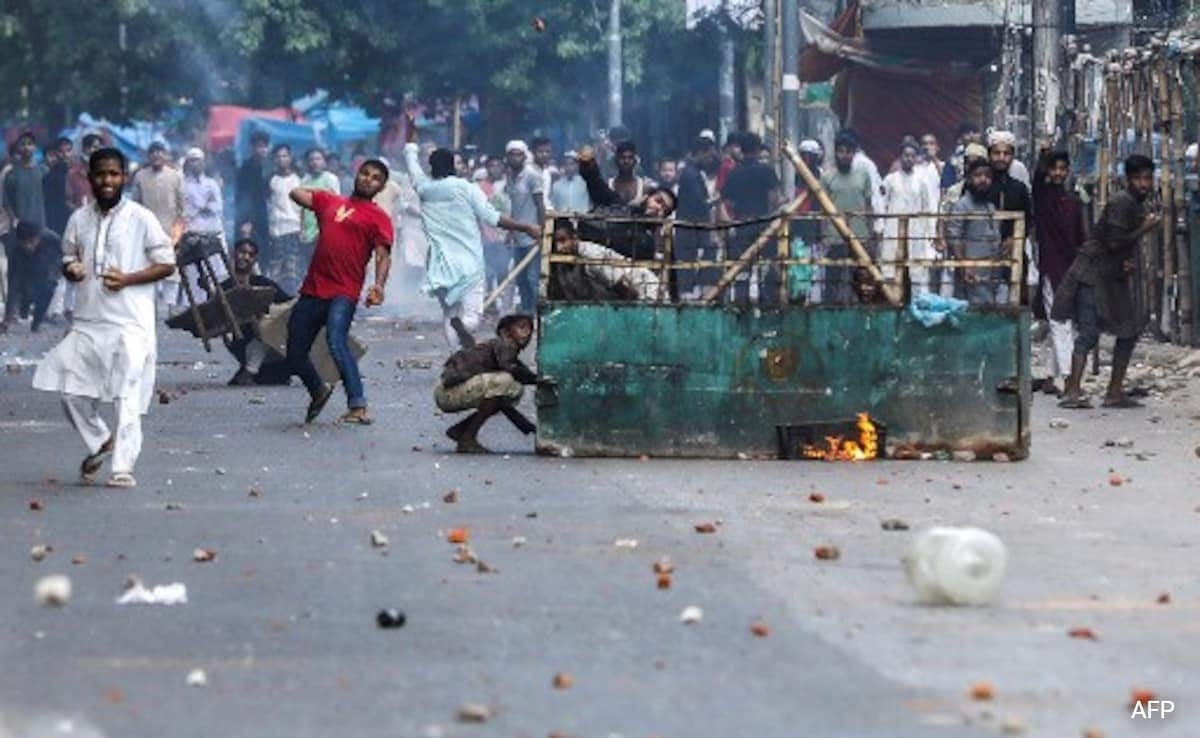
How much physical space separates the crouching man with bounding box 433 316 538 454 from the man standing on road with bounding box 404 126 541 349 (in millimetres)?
6924

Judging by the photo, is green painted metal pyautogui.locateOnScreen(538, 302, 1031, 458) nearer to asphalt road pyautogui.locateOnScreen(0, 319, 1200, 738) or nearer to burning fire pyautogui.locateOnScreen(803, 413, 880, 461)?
burning fire pyautogui.locateOnScreen(803, 413, 880, 461)

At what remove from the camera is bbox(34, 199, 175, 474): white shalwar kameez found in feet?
44.1

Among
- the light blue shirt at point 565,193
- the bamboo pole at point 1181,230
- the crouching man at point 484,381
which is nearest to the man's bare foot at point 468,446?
the crouching man at point 484,381

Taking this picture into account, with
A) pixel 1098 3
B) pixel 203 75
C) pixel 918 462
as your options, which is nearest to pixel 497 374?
pixel 918 462

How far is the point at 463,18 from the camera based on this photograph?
1773 inches

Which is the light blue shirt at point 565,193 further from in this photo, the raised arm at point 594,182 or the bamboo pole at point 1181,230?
the raised arm at point 594,182

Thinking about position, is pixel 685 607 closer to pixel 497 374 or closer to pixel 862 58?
pixel 497 374

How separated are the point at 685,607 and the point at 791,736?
2246 millimetres

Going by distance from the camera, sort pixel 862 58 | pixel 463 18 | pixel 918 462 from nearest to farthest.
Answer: pixel 918 462 → pixel 862 58 → pixel 463 18

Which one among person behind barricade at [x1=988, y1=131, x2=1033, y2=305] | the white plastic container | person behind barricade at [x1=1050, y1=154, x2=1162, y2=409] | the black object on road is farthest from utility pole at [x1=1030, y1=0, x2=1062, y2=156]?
the black object on road

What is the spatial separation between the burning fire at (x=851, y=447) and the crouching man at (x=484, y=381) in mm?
1497

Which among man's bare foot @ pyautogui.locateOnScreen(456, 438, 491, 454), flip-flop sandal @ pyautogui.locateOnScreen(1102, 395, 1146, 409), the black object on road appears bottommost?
flip-flop sandal @ pyautogui.locateOnScreen(1102, 395, 1146, 409)

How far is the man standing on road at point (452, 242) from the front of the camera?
22.5 metres

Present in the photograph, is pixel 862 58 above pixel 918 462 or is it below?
above
